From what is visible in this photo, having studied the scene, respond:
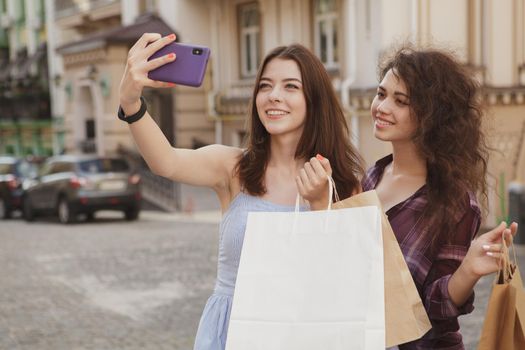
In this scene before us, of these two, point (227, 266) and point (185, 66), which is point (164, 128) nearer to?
point (227, 266)

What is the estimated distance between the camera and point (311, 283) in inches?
92.4

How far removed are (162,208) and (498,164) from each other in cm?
879

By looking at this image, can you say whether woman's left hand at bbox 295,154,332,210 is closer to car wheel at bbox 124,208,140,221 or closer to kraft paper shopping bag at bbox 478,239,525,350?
kraft paper shopping bag at bbox 478,239,525,350

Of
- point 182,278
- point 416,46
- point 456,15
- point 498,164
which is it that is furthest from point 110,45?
point 416,46

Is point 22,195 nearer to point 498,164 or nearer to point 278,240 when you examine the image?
point 498,164

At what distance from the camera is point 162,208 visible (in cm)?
2097

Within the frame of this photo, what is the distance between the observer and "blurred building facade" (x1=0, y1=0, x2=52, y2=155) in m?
36.6

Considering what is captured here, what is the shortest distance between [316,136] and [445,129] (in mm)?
453

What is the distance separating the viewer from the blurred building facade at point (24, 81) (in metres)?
36.6

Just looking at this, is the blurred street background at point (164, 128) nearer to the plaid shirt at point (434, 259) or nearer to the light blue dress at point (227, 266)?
the plaid shirt at point (434, 259)

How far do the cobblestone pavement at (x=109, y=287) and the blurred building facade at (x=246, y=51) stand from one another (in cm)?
378

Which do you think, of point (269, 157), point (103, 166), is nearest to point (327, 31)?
point (103, 166)

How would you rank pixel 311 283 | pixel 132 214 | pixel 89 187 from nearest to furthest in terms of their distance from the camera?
1. pixel 311 283
2. pixel 89 187
3. pixel 132 214

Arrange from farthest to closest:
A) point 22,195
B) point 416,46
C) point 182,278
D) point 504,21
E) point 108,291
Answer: point 22,195, point 504,21, point 182,278, point 108,291, point 416,46
